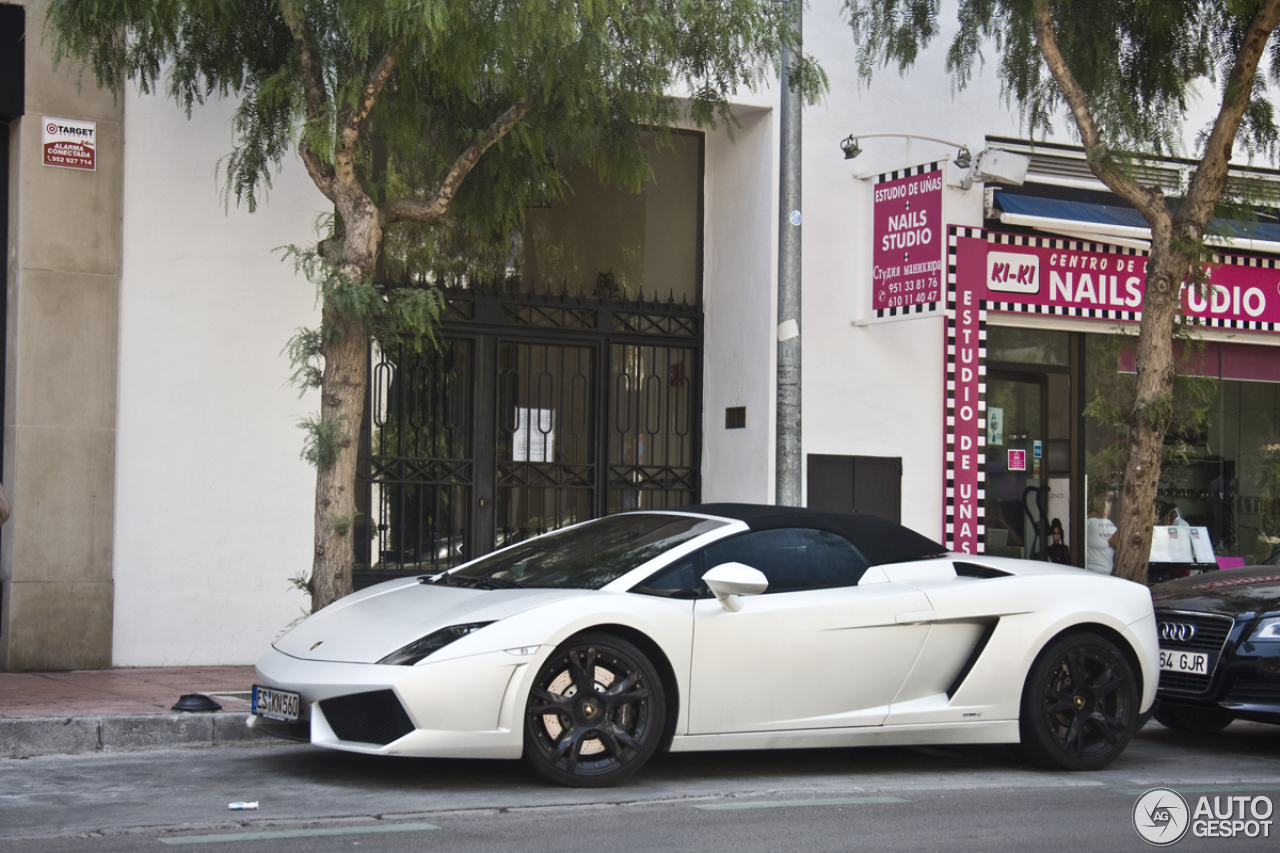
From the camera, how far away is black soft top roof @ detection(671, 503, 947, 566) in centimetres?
710

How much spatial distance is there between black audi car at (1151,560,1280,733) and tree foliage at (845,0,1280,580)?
6.59 ft

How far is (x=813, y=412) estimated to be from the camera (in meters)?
12.8

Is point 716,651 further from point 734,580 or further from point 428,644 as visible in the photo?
point 428,644

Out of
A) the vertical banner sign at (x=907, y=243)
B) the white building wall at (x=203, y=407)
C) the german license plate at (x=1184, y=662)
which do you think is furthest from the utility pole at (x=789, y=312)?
the white building wall at (x=203, y=407)

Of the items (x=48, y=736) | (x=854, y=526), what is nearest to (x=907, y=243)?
(x=854, y=526)

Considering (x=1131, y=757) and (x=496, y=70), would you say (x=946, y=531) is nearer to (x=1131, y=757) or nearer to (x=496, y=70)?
(x=1131, y=757)

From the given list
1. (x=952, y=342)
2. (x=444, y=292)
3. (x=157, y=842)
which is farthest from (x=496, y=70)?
(x=952, y=342)

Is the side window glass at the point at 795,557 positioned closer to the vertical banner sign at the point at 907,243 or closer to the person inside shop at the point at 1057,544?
the vertical banner sign at the point at 907,243

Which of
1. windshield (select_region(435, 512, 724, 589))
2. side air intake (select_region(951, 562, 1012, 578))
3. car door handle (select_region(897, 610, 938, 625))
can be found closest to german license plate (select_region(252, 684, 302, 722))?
windshield (select_region(435, 512, 724, 589))

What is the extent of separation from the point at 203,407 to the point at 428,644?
5196mm

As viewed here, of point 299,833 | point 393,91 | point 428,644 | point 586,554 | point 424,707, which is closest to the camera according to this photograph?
point 299,833

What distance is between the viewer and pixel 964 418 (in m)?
13.2

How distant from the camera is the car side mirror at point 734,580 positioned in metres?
6.38

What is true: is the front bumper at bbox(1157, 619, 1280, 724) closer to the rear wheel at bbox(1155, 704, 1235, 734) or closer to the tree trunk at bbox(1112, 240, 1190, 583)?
the rear wheel at bbox(1155, 704, 1235, 734)
